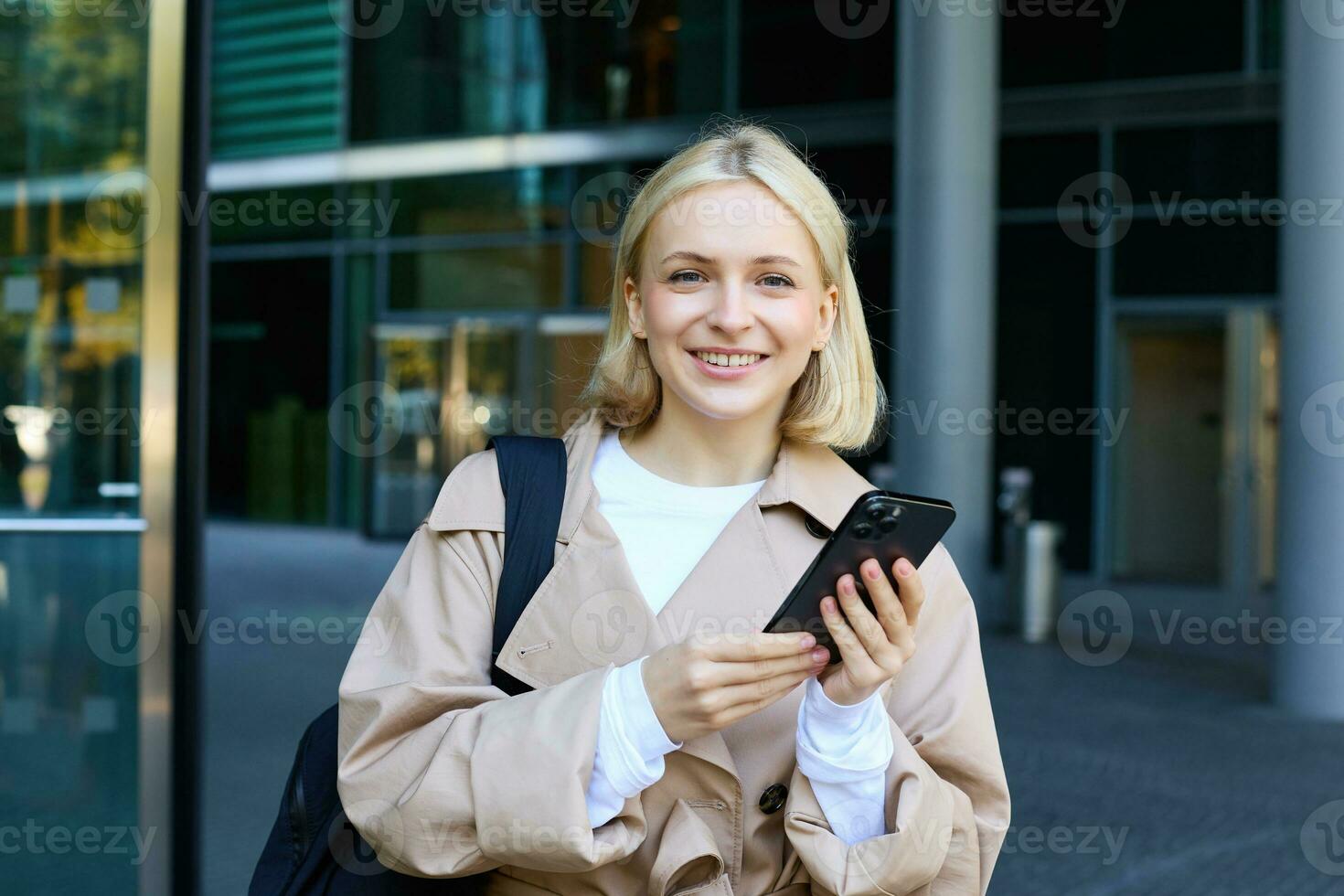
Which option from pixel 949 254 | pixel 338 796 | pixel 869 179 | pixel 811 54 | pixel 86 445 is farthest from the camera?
pixel 811 54

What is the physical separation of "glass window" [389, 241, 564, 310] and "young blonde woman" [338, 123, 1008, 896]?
14.8 meters

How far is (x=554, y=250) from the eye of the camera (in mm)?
16781

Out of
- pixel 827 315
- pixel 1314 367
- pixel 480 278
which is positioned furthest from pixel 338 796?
pixel 480 278

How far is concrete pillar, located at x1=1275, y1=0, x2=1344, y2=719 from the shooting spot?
7.61 m

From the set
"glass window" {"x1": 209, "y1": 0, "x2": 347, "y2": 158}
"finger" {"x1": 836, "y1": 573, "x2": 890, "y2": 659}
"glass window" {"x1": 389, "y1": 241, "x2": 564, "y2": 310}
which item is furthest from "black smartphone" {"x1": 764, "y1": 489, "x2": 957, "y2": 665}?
"glass window" {"x1": 209, "y1": 0, "x2": 347, "y2": 158}

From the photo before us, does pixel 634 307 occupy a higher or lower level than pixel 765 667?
higher

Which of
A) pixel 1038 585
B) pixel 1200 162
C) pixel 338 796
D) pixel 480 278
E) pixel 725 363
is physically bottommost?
pixel 1038 585

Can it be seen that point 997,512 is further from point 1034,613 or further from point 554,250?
point 554,250

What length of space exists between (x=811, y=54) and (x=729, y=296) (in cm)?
1385

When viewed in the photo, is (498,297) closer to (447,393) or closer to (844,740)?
(447,393)

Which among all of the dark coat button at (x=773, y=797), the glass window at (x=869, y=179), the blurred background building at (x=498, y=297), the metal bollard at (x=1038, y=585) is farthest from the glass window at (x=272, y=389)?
the dark coat button at (x=773, y=797)

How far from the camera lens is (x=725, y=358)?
2008 mm

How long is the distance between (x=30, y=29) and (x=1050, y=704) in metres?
6.23

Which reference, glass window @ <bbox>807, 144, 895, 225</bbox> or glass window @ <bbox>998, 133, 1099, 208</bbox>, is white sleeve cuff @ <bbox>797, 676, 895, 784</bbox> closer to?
glass window @ <bbox>998, 133, 1099, 208</bbox>
